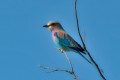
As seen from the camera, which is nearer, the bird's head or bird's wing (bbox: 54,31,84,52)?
bird's wing (bbox: 54,31,84,52)

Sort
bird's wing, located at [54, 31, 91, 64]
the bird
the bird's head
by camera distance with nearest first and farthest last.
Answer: bird's wing, located at [54, 31, 91, 64]
the bird
the bird's head

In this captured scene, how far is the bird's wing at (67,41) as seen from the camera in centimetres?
648

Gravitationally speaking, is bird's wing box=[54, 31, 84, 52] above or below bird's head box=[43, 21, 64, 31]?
below

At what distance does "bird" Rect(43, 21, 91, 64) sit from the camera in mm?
6883

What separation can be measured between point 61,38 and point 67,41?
47 centimetres

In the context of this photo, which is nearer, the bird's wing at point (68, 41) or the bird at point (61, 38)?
the bird's wing at point (68, 41)

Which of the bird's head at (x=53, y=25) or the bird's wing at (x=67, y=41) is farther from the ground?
the bird's head at (x=53, y=25)

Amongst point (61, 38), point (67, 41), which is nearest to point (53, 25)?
point (61, 38)

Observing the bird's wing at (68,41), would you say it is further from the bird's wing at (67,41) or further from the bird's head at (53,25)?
the bird's head at (53,25)

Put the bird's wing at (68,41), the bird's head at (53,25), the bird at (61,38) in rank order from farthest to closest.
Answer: the bird's head at (53,25), the bird at (61,38), the bird's wing at (68,41)

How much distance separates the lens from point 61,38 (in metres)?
7.62

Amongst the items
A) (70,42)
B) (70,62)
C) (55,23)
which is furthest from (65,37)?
(70,62)

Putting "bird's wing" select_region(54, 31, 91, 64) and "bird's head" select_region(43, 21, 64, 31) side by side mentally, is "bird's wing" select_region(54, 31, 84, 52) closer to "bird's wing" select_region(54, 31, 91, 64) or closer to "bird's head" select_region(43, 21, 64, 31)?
"bird's wing" select_region(54, 31, 91, 64)

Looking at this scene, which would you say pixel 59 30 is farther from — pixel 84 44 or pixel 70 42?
pixel 84 44
